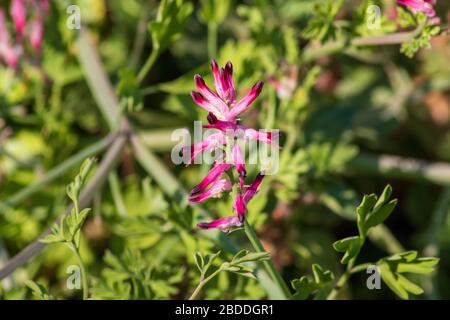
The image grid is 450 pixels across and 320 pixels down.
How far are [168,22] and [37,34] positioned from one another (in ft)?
1.97

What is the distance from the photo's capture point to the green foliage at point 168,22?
1322mm

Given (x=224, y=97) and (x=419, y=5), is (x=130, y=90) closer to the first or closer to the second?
(x=224, y=97)

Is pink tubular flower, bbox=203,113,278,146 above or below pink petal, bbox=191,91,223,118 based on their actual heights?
below

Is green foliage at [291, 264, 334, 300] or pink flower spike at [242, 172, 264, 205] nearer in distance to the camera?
pink flower spike at [242, 172, 264, 205]

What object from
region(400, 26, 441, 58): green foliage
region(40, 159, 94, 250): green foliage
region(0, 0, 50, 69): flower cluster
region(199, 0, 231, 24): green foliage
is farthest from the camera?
region(0, 0, 50, 69): flower cluster

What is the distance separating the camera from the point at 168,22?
136 centimetres

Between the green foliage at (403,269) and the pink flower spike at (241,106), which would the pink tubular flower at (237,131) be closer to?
the pink flower spike at (241,106)

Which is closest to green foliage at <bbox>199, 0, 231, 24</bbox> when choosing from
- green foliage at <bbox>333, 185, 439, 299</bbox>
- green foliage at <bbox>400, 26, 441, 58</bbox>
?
green foliage at <bbox>400, 26, 441, 58</bbox>

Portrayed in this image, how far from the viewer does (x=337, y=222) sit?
6.51 ft

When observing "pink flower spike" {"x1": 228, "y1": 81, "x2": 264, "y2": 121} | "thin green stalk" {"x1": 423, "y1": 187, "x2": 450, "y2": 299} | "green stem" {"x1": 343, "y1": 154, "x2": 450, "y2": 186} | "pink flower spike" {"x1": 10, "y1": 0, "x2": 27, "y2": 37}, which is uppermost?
"pink flower spike" {"x1": 10, "y1": 0, "x2": 27, "y2": 37}

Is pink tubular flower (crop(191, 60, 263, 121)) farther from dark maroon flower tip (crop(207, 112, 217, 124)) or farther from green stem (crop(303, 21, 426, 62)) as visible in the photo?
green stem (crop(303, 21, 426, 62))

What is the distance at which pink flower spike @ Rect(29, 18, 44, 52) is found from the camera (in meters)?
1.80

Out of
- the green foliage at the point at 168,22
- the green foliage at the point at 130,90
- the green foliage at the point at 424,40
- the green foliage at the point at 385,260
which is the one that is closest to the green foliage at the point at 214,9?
the green foliage at the point at 168,22

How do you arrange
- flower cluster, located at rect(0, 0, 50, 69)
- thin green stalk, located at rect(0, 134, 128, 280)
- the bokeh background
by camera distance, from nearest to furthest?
thin green stalk, located at rect(0, 134, 128, 280), the bokeh background, flower cluster, located at rect(0, 0, 50, 69)
